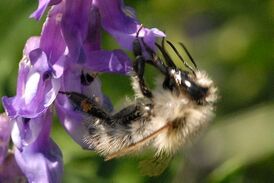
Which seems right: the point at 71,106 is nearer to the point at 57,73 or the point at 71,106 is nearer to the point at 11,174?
the point at 57,73

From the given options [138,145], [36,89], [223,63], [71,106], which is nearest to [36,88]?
[36,89]

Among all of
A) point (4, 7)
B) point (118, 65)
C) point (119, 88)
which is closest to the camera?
point (118, 65)

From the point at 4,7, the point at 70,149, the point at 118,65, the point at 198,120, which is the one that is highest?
the point at 118,65

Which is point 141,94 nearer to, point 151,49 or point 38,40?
point 151,49

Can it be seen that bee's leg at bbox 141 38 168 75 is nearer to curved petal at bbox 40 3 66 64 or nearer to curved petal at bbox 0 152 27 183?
curved petal at bbox 40 3 66 64

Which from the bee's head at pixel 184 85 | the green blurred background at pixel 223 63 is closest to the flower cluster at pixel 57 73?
the bee's head at pixel 184 85

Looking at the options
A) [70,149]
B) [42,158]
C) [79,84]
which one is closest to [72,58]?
[79,84]

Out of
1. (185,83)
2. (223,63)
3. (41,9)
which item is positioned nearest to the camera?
(41,9)
